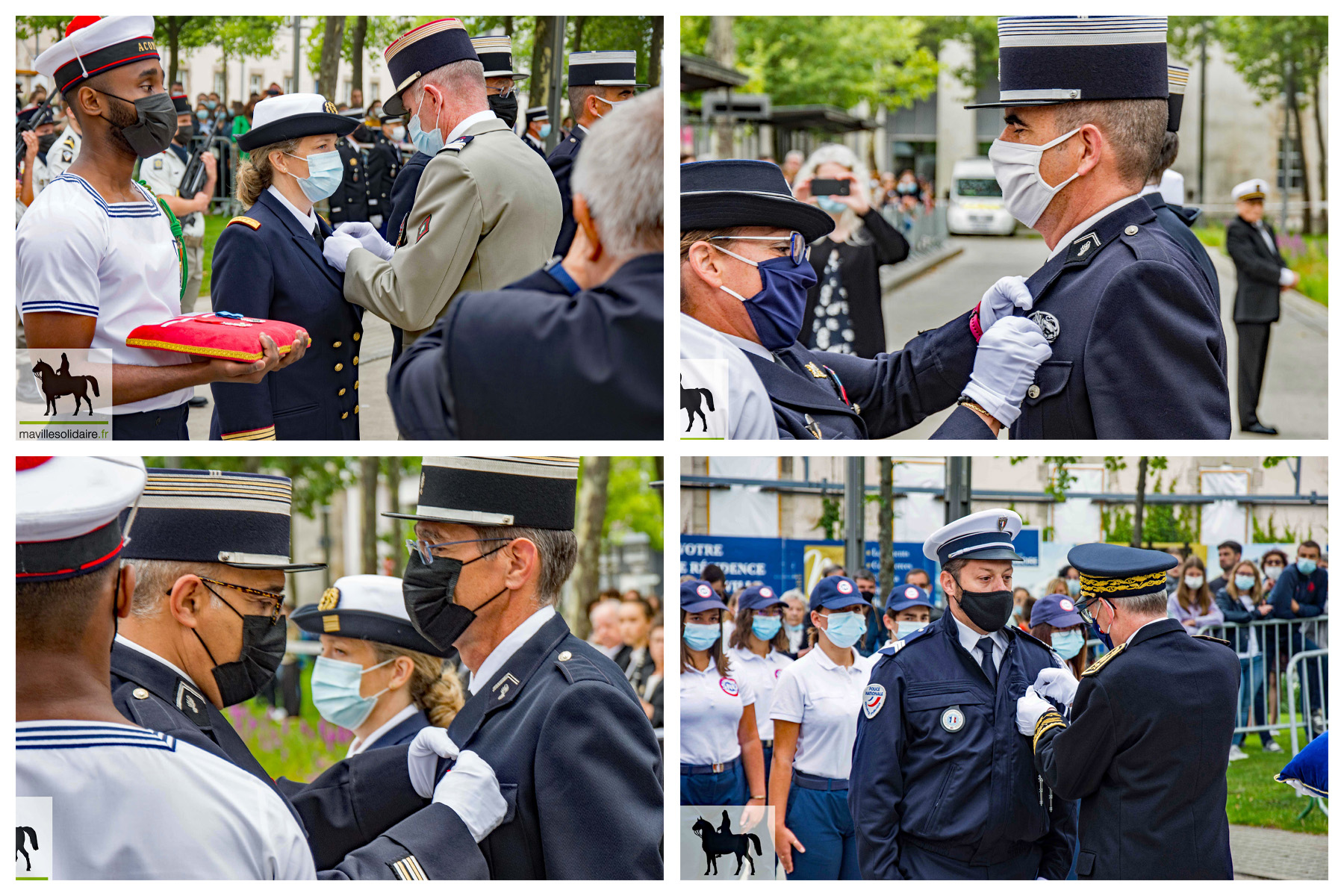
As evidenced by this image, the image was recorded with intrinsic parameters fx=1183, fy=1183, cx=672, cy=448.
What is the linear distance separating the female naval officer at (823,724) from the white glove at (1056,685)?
67 cm

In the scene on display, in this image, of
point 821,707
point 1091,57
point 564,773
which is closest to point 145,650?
point 564,773

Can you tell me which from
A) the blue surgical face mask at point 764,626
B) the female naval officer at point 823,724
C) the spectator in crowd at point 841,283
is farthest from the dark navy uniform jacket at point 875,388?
the spectator in crowd at point 841,283

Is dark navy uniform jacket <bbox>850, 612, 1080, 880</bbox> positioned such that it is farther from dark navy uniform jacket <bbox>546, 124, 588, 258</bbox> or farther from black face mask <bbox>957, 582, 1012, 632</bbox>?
dark navy uniform jacket <bbox>546, 124, 588, 258</bbox>

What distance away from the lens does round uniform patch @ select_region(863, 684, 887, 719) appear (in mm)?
3197

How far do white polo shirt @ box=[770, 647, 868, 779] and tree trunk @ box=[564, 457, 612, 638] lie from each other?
5.07 meters

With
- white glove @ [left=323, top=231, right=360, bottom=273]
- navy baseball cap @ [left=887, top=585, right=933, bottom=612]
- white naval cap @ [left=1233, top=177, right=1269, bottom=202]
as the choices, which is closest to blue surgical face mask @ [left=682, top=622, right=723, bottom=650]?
navy baseball cap @ [left=887, top=585, right=933, bottom=612]

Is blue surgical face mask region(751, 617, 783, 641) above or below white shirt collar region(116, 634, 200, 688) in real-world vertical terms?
below

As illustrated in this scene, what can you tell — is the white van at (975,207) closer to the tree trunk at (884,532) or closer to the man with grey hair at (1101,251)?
the tree trunk at (884,532)

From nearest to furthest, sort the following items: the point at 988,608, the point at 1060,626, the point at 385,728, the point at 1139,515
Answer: the point at 988,608 < the point at 385,728 < the point at 1060,626 < the point at 1139,515

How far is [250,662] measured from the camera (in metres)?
2.65

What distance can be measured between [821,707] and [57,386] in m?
2.55

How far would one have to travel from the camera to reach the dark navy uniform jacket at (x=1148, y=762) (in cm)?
285

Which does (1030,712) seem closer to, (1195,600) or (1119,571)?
(1119,571)
